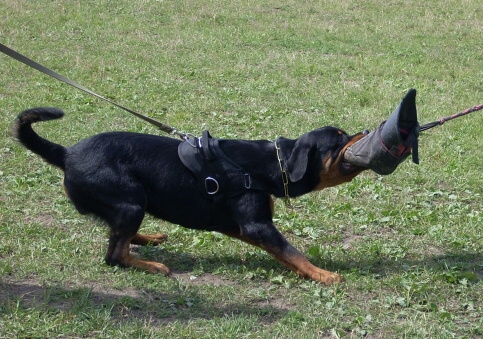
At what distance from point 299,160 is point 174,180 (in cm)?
95

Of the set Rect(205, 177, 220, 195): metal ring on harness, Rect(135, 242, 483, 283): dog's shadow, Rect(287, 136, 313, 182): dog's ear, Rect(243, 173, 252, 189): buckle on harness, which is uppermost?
Rect(287, 136, 313, 182): dog's ear

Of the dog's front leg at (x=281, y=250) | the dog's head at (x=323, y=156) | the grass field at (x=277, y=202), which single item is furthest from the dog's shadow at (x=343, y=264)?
the dog's head at (x=323, y=156)

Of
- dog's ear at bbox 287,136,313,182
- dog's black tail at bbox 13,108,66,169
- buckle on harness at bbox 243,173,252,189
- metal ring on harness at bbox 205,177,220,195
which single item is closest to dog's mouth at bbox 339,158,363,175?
dog's ear at bbox 287,136,313,182

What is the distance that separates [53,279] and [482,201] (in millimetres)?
4029

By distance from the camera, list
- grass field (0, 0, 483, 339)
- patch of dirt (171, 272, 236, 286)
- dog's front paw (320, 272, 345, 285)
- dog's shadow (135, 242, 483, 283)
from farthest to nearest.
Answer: dog's shadow (135, 242, 483, 283), patch of dirt (171, 272, 236, 286), dog's front paw (320, 272, 345, 285), grass field (0, 0, 483, 339)

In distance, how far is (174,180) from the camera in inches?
208

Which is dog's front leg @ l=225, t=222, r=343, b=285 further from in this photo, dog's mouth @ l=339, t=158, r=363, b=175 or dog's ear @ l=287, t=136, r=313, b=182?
dog's mouth @ l=339, t=158, r=363, b=175

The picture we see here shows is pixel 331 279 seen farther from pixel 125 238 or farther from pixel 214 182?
pixel 125 238

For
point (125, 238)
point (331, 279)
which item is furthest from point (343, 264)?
point (125, 238)

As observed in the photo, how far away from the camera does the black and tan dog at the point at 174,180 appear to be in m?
5.12

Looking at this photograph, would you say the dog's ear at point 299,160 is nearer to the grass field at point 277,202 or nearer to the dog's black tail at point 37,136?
the grass field at point 277,202

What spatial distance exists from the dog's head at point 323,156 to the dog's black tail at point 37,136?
1.72 m

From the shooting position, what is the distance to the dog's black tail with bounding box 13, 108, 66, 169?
16.6 ft

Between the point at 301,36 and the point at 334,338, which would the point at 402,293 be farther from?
the point at 301,36
